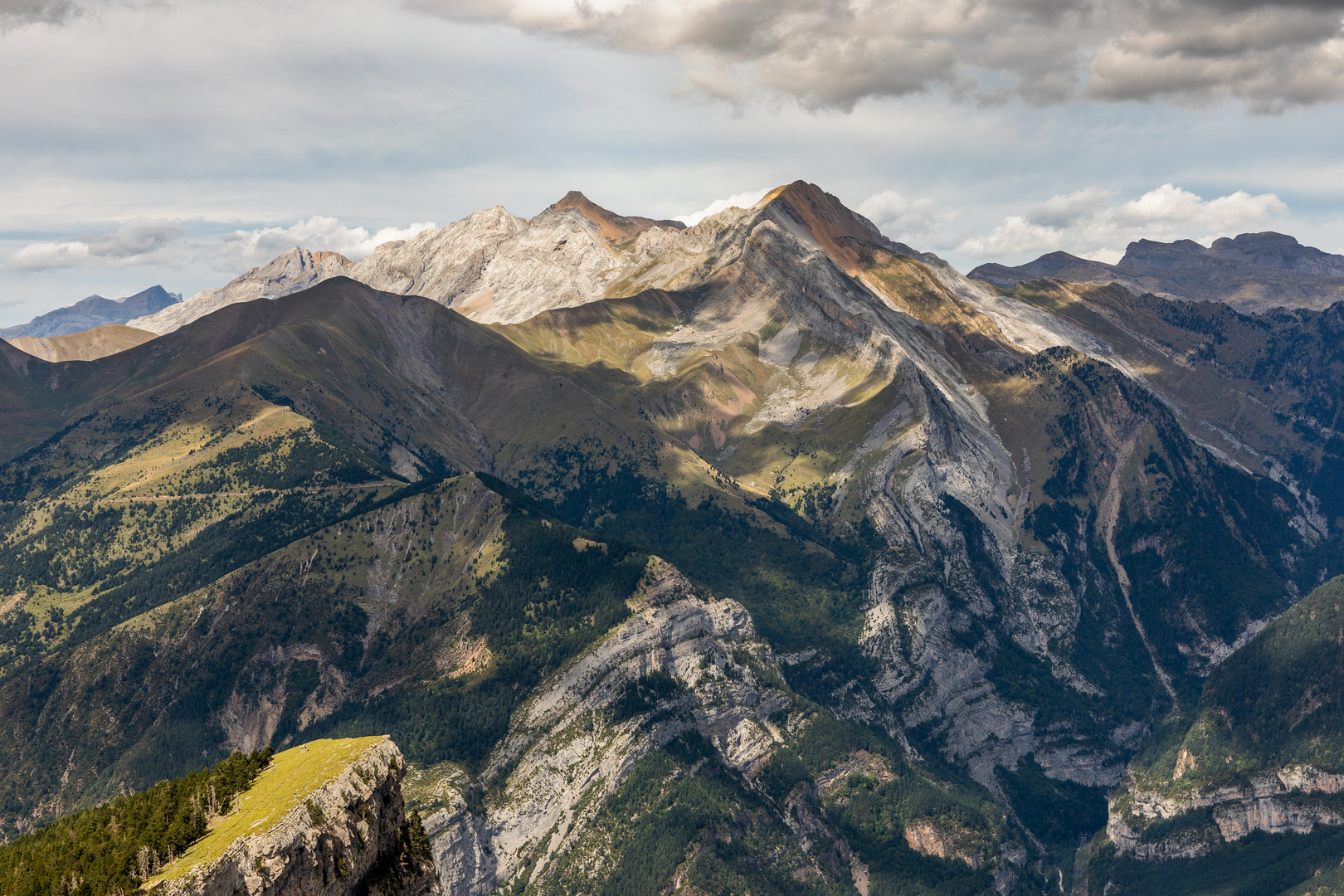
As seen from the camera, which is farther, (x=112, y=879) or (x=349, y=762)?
(x=349, y=762)

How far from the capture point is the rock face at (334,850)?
109 metres

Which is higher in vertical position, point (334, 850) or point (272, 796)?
point (272, 796)

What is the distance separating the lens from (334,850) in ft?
393

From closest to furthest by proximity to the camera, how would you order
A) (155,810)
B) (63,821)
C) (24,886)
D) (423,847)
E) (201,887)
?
(201,887), (24,886), (155,810), (423,847), (63,821)

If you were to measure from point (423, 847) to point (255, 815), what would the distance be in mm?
27345

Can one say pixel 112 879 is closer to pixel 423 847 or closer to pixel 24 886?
pixel 24 886

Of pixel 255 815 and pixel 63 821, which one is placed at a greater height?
pixel 255 815

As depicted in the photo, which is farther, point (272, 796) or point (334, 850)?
point (272, 796)

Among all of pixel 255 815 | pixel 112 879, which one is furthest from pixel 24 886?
pixel 255 815

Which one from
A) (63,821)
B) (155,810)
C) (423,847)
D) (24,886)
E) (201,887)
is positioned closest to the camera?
(201,887)

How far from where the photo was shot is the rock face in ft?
357

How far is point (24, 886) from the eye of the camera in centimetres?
11662

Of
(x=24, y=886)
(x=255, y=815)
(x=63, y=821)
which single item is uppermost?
(x=255, y=815)

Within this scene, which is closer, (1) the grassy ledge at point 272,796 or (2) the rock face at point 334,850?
(2) the rock face at point 334,850
